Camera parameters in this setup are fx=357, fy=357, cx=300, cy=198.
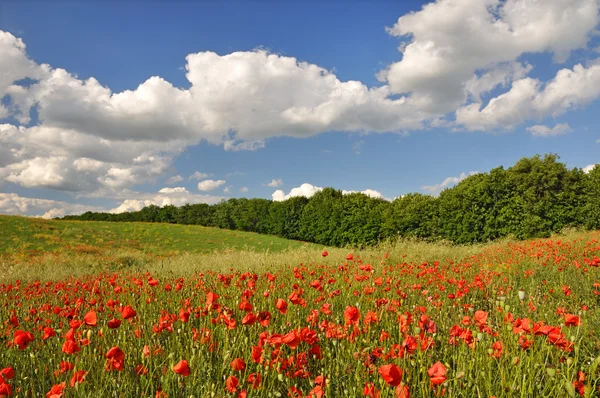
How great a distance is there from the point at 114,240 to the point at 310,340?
97.9 ft

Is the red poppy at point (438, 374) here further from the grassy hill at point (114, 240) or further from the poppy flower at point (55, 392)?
the grassy hill at point (114, 240)

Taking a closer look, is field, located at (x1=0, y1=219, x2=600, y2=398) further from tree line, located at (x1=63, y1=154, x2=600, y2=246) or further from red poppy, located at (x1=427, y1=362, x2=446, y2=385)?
tree line, located at (x1=63, y1=154, x2=600, y2=246)

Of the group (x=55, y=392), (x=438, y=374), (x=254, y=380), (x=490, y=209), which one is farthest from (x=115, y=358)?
(x=490, y=209)

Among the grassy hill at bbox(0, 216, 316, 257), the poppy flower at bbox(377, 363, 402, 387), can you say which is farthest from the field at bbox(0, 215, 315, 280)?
the poppy flower at bbox(377, 363, 402, 387)

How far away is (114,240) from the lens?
2825cm

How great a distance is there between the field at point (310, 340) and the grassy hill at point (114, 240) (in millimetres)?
12074

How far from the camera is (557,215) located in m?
22.8

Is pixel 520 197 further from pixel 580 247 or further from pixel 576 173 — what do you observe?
pixel 580 247

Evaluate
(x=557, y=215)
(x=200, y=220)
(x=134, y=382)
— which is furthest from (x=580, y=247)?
(x=200, y=220)

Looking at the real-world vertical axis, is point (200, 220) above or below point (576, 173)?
below

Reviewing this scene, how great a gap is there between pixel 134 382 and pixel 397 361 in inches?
78.0

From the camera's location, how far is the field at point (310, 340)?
7.32ft

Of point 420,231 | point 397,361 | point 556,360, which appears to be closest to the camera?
point 397,361

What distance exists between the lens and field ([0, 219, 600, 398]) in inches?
87.8
